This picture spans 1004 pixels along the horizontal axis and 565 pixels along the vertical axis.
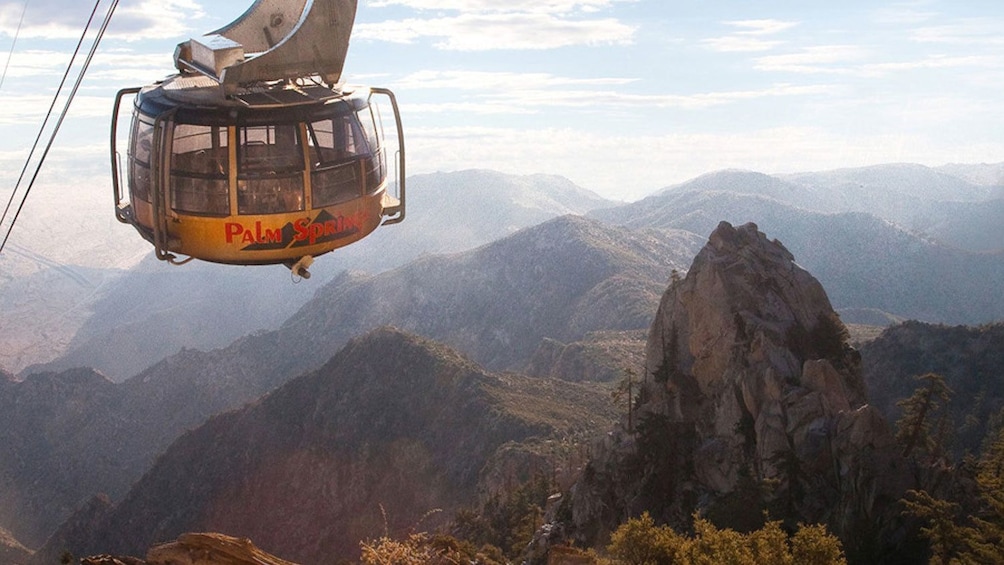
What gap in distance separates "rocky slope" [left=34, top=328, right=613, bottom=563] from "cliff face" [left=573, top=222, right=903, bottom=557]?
145 ft

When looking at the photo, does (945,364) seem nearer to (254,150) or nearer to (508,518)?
(508,518)

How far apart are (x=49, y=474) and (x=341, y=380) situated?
95.6m

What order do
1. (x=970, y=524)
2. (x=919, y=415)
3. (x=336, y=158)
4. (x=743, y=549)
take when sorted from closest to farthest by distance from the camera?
(x=336, y=158)
(x=743, y=549)
(x=970, y=524)
(x=919, y=415)

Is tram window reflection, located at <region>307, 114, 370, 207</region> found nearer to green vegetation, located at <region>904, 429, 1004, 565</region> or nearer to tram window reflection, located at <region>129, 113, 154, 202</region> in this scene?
tram window reflection, located at <region>129, 113, 154, 202</region>

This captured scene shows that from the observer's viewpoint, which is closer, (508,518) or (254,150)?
(254,150)

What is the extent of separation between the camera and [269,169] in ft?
47.8

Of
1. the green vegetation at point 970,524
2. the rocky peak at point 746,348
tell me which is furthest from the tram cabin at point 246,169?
the rocky peak at point 746,348

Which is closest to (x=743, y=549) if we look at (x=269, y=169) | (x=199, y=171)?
(x=269, y=169)

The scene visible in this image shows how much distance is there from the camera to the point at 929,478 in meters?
45.1

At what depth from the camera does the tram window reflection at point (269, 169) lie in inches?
566

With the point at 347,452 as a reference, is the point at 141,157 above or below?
above

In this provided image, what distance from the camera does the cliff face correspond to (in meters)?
46.9

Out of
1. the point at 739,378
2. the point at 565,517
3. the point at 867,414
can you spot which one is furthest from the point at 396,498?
the point at 867,414

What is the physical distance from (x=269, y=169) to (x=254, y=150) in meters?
0.41
